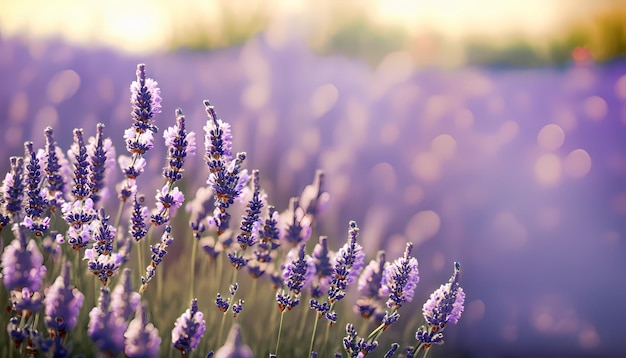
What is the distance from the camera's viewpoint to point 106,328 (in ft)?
3.78

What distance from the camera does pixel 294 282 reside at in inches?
61.1

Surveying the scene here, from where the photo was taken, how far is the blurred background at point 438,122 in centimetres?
284

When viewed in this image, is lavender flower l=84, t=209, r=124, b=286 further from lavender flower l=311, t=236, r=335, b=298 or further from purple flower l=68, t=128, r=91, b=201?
lavender flower l=311, t=236, r=335, b=298

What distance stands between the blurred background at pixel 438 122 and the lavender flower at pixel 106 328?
158 cm

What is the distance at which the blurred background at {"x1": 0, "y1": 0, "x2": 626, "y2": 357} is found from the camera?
2836mm

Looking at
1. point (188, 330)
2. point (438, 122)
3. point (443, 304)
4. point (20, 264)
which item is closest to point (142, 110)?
point (20, 264)

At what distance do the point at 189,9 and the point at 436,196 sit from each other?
1.53 m

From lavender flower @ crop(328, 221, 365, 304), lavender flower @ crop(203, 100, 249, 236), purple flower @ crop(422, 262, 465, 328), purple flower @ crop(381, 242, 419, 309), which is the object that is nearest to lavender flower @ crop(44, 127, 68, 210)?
lavender flower @ crop(203, 100, 249, 236)

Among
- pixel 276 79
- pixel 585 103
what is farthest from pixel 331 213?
pixel 585 103

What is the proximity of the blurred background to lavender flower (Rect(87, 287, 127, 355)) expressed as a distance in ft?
5.18

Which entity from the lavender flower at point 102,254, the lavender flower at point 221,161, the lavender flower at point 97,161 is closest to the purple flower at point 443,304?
the lavender flower at point 221,161

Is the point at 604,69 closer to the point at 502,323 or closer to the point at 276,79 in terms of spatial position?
the point at 502,323

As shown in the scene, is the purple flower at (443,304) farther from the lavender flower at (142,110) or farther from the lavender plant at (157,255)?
the lavender flower at (142,110)

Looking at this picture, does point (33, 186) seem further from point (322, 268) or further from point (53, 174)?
point (322, 268)
